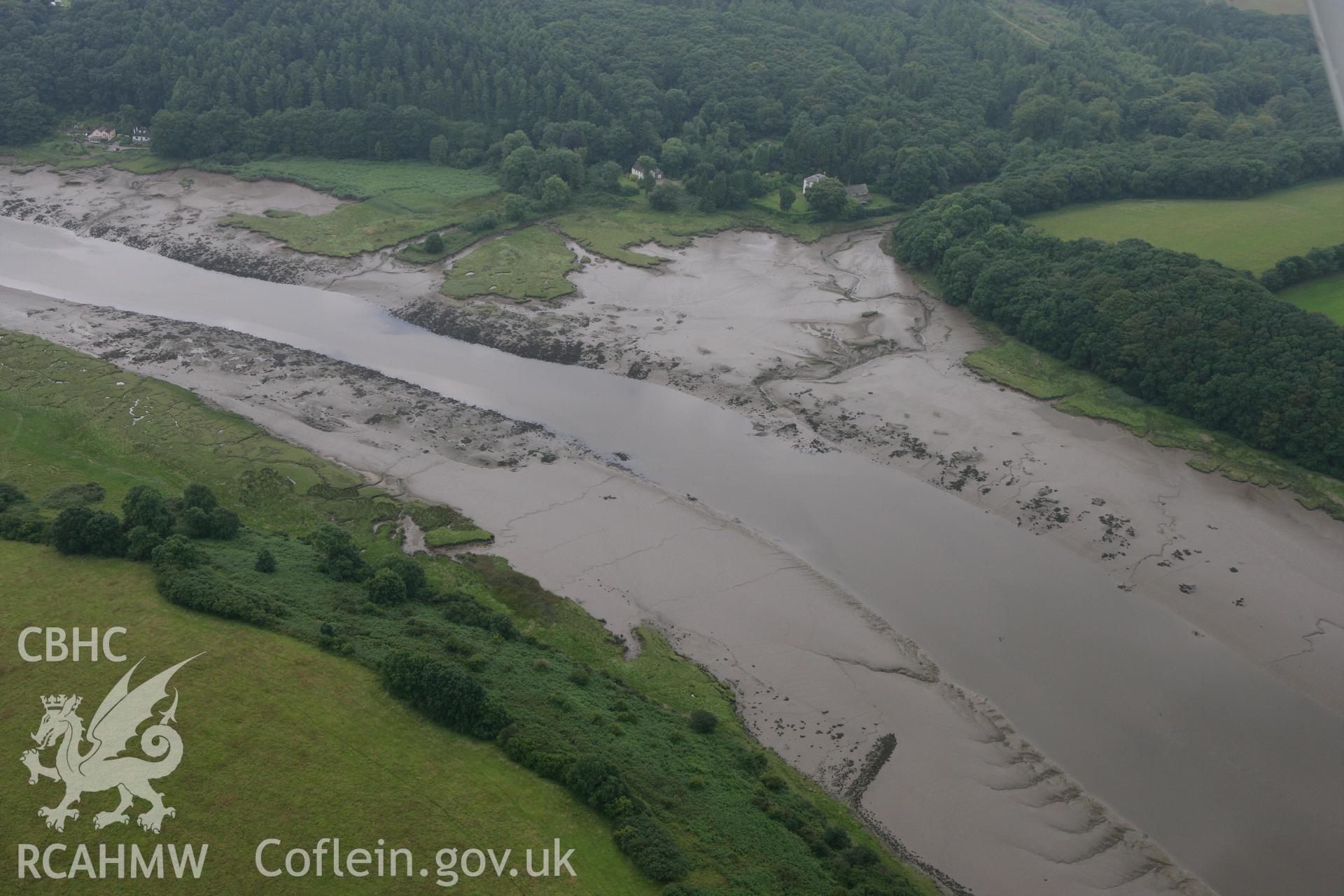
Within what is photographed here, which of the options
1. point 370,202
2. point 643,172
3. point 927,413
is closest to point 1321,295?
point 927,413

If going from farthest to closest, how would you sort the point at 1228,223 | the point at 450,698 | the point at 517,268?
the point at 1228,223 → the point at 517,268 → the point at 450,698

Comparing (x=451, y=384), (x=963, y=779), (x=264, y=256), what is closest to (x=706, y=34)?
(x=264, y=256)

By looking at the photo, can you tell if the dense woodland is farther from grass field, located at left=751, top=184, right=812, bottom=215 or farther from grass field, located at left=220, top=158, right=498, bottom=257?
grass field, located at left=220, top=158, right=498, bottom=257

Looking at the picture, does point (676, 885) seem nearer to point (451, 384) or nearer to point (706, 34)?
point (451, 384)

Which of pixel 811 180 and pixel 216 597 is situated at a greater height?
pixel 811 180

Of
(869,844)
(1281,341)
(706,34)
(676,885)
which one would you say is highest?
(706,34)

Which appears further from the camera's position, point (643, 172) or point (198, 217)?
point (643, 172)

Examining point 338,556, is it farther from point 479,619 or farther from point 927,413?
point 927,413
